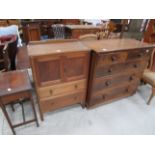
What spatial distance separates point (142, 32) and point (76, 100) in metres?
2.16

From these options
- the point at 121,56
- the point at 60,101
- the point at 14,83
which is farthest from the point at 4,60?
the point at 121,56

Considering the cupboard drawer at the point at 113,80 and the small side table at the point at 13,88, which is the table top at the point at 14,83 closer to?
the small side table at the point at 13,88

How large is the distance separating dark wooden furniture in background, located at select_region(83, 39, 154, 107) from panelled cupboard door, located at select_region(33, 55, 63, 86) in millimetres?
429

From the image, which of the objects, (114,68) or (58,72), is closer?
(58,72)

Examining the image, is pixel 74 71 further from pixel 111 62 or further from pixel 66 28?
pixel 66 28

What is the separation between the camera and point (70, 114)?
6.30ft

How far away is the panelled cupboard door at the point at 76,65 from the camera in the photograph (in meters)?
1.47

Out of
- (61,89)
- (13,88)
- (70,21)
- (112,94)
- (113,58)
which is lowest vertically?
(112,94)

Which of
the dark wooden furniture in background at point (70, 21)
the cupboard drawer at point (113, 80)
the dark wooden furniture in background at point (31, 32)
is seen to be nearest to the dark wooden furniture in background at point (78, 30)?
the dark wooden furniture in background at point (31, 32)

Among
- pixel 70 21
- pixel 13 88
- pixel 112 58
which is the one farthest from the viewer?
pixel 70 21

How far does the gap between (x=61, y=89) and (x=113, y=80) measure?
0.78 m

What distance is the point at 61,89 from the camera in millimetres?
1654

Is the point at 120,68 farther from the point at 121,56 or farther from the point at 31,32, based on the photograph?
the point at 31,32
